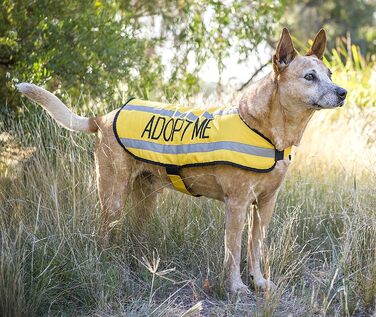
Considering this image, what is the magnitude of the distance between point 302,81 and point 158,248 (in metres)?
1.61

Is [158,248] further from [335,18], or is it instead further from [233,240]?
[335,18]

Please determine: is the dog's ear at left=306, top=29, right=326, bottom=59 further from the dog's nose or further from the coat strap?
the coat strap

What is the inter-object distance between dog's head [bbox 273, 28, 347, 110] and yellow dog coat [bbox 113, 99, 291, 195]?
0.35 meters

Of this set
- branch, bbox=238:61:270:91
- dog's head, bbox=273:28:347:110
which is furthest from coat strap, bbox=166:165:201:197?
branch, bbox=238:61:270:91

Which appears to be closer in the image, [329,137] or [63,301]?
[63,301]

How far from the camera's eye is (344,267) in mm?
4438

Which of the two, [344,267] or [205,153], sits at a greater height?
[205,153]

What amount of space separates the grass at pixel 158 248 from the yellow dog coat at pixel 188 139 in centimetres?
49

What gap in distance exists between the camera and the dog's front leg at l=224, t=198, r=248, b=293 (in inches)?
177

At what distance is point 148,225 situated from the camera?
5129 millimetres

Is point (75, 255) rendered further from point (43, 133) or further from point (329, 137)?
point (329, 137)

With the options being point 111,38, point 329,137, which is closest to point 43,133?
point 111,38

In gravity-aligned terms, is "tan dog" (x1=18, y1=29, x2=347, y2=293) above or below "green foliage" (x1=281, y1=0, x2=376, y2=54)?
below

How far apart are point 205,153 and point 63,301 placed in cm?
132
